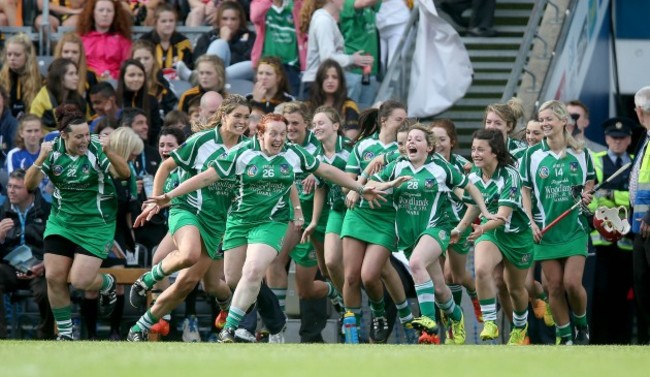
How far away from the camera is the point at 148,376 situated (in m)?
8.84

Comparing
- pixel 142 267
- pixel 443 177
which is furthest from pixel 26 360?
pixel 142 267

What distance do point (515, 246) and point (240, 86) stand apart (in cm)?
476

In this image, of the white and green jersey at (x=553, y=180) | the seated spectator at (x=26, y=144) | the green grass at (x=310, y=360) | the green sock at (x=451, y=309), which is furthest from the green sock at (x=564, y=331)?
the seated spectator at (x=26, y=144)

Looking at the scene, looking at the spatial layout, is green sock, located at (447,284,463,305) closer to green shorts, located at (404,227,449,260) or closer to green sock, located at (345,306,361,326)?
green sock, located at (345,306,361,326)

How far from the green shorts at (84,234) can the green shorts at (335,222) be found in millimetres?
2175

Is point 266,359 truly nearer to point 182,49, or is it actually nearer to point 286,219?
point 286,219

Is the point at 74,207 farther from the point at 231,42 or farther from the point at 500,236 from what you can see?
the point at 231,42

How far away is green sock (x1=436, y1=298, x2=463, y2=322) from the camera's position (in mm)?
15453

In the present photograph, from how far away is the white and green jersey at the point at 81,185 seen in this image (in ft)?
50.0

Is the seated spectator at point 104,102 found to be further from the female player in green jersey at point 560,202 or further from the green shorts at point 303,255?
the female player in green jersey at point 560,202

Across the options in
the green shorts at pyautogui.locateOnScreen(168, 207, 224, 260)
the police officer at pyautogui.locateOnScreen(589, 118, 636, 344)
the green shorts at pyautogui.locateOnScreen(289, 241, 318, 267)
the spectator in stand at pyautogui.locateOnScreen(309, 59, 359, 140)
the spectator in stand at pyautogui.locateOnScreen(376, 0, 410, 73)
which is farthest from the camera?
the spectator in stand at pyautogui.locateOnScreen(376, 0, 410, 73)

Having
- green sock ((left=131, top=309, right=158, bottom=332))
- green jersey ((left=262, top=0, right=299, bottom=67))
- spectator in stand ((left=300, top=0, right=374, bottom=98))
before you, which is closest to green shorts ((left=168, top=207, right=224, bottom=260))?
green sock ((left=131, top=309, right=158, bottom=332))

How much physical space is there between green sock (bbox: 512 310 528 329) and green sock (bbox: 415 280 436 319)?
122 cm

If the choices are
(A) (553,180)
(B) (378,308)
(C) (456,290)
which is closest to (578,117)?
(A) (553,180)
